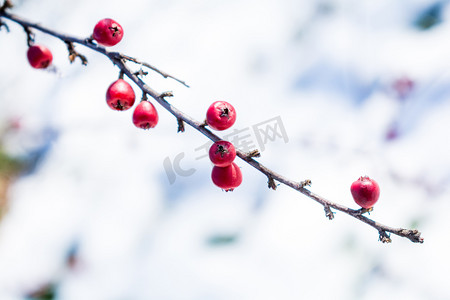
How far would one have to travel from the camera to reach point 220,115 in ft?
11.8

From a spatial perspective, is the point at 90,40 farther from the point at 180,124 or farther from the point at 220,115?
the point at 220,115

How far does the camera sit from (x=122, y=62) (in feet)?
12.0

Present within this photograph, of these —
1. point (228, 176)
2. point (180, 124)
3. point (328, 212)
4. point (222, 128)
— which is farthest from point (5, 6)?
point (328, 212)

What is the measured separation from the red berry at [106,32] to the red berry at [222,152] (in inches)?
57.7

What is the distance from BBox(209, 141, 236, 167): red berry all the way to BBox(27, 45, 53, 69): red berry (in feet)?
6.21

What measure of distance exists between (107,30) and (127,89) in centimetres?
59

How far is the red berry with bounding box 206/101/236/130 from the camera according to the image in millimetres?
3588

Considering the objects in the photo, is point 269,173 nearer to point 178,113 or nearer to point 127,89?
Result: point 178,113

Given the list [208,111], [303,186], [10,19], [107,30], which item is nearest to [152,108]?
[208,111]

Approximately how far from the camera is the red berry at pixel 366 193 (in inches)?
140

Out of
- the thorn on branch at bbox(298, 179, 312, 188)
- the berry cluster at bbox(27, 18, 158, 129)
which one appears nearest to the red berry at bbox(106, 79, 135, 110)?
the berry cluster at bbox(27, 18, 158, 129)

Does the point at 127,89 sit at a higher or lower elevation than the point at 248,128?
lower

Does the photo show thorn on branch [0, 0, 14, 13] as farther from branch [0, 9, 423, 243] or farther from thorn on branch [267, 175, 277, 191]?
thorn on branch [267, 175, 277, 191]

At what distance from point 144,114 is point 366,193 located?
2.30 metres
